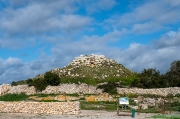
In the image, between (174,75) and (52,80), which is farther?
(174,75)

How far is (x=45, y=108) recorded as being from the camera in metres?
32.4

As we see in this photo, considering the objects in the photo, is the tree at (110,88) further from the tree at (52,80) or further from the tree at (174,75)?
the tree at (174,75)

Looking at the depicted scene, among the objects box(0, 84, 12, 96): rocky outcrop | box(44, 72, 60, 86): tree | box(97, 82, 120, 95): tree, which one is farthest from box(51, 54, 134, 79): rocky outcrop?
box(97, 82, 120, 95): tree

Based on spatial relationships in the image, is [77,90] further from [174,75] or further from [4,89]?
[174,75]

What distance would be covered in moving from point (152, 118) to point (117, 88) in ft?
78.8

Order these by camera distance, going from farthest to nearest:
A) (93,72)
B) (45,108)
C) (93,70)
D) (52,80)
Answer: (93,70) < (93,72) < (52,80) < (45,108)

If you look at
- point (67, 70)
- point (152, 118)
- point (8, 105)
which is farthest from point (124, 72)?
point (152, 118)

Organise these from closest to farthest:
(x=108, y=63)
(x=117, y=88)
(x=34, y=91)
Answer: (x=117, y=88) < (x=34, y=91) < (x=108, y=63)

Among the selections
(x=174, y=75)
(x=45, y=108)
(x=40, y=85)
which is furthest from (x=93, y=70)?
(x=45, y=108)

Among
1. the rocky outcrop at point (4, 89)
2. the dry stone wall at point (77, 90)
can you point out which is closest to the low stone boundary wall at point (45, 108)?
the dry stone wall at point (77, 90)

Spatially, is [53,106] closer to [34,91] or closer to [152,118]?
[152,118]

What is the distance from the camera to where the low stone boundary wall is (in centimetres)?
3177

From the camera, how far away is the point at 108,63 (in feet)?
268

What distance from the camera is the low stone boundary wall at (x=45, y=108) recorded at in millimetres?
31775
